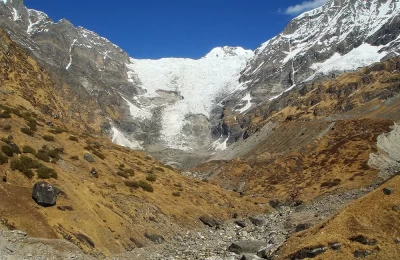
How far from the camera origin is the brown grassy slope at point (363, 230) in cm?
2378

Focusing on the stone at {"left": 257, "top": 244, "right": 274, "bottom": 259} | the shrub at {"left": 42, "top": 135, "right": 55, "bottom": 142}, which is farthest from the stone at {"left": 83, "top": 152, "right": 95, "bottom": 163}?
the stone at {"left": 257, "top": 244, "right": 274, "bottom": 259}

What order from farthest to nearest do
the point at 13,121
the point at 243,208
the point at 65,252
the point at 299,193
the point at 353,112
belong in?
the point at 353,112 < the point at 299,193 < the point at 243,208 < the point at 13,121 < the point at 65,252

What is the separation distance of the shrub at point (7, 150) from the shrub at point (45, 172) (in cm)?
233

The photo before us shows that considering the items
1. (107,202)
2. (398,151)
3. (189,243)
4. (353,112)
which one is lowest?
(189,243)

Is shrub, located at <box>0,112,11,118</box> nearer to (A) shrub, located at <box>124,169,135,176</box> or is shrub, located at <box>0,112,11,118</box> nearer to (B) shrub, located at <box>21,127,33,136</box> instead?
(B) shrub, located at <box>21,127,33,136</box>

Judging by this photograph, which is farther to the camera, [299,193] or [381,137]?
[381,137]

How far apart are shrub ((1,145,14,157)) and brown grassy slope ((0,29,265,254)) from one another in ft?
1.28

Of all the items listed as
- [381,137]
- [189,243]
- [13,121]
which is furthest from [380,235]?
[381,137]

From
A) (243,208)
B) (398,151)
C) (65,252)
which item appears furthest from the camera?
(398,151)

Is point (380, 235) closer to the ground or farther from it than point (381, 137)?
closer to the ground

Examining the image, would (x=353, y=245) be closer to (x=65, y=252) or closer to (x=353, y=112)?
(x=65, y=252)

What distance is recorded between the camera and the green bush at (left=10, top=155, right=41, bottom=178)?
29750 millimetres

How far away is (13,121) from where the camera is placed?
125ft

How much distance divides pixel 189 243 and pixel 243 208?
18.1 metres
